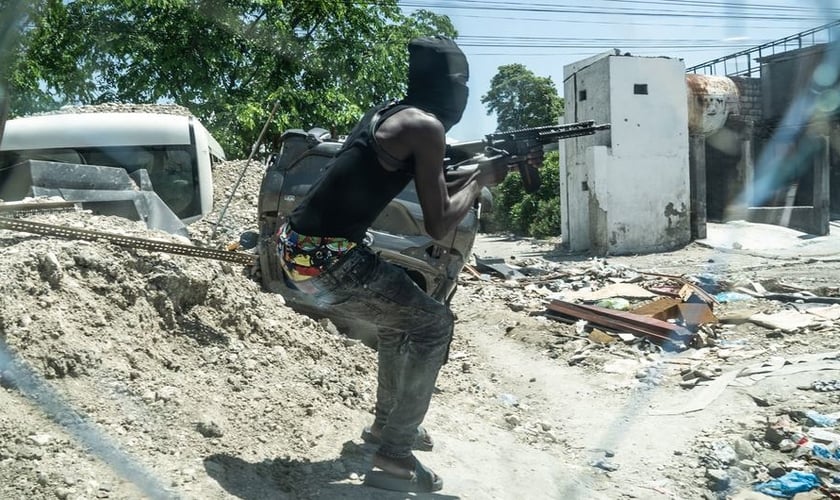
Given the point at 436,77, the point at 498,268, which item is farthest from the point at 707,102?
the point at 436,77

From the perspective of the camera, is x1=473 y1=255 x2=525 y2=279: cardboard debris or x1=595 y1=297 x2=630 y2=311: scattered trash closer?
x1=595 y1=297 x2=630 y2=311: scattered trash

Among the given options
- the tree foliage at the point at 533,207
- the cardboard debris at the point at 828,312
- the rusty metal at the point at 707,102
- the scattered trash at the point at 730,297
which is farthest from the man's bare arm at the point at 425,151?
the tree foliage at the point at 533,207

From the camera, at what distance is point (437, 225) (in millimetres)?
2711

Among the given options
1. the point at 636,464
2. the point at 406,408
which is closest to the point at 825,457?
the point at 636,464

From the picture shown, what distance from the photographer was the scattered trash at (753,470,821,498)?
353 centimetres

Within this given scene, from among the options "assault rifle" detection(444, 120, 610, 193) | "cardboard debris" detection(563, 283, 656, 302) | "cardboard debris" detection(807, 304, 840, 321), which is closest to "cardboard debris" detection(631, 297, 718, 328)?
"cardboard debris" detection(563, 283, 656, 302)

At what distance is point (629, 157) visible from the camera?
16.1m

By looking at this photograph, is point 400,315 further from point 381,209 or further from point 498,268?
point 498,268

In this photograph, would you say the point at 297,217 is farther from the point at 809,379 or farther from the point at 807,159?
the point at 807,159

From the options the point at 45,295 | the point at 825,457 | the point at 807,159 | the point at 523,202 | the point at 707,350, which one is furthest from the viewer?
the point at 523,202

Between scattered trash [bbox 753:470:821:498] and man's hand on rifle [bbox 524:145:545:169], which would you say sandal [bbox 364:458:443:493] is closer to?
man's hand on rifle [bbox 524:145:545:169]

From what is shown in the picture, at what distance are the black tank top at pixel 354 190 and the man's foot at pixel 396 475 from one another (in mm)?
882

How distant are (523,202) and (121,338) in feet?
68.0

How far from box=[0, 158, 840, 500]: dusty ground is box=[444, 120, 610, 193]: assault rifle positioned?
4.48 ft
